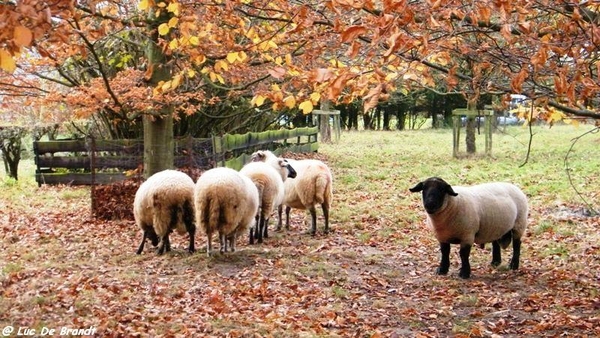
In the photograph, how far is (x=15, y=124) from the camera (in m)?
21.8

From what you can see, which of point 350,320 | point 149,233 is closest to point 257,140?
point 149,233

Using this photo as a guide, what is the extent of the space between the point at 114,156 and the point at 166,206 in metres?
6.55

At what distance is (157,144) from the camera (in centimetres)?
1228

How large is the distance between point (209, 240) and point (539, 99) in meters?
5.23

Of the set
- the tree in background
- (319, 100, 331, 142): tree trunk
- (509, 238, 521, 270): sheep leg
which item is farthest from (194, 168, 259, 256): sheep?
(319, 100, 331, 142): tree trunk

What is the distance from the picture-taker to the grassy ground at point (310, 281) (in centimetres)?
622

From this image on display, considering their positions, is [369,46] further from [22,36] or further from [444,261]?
[444,261]

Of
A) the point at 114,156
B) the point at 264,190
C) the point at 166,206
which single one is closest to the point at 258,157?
the point at 264,190

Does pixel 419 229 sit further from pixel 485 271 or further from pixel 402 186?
pixel 402 186

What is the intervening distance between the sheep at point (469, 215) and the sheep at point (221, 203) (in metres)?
2.52

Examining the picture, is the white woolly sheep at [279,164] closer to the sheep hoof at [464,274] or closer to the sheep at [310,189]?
the sheep at [310,189]

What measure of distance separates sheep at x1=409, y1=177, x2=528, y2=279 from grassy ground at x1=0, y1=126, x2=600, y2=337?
44cm

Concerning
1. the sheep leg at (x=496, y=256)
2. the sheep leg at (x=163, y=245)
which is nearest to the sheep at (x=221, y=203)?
the sheep leg at (x=163, y=245)

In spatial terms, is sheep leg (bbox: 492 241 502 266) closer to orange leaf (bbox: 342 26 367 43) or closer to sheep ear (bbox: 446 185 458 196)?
sheep ear (bbox: 446 185 458 196)
